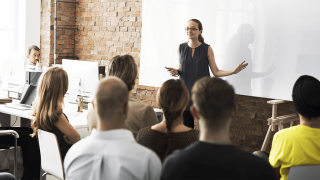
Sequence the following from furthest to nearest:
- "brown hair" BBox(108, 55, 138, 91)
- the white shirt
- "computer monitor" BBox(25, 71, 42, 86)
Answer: "computer monitor" BBox(25, 71, 42, 86) → "brown hair" BBox(108, 55, 138, 91) → the white shirt

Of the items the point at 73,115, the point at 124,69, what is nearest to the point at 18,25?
the point at 73,115

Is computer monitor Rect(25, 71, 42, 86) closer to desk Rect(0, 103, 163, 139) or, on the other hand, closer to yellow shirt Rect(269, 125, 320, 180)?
desk Rect(0, 103, 163, 139)

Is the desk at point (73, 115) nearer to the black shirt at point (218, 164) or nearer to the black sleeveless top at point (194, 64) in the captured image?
the black sleeveless top at point (194, 64)

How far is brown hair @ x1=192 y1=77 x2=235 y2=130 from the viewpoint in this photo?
1095 millimetres

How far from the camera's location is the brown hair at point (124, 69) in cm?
214

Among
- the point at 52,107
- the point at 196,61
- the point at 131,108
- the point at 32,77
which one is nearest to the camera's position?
the point at 131,108

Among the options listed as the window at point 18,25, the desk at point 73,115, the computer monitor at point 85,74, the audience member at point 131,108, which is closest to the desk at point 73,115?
the desk at point 73,115

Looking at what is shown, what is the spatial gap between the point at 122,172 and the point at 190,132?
595 mm

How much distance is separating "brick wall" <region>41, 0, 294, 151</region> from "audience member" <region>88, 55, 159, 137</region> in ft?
6.79

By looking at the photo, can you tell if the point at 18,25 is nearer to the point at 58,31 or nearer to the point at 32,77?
the point at 58,31

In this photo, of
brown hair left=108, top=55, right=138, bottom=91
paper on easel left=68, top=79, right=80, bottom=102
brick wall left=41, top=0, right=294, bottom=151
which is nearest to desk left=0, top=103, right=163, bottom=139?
paper on easel left=68, top=79, right=80, bottom=102

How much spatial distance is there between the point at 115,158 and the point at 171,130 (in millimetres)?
563

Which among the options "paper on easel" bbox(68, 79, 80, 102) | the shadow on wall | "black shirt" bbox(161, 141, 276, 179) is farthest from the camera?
the shadow on wall

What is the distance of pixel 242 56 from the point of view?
370cm
